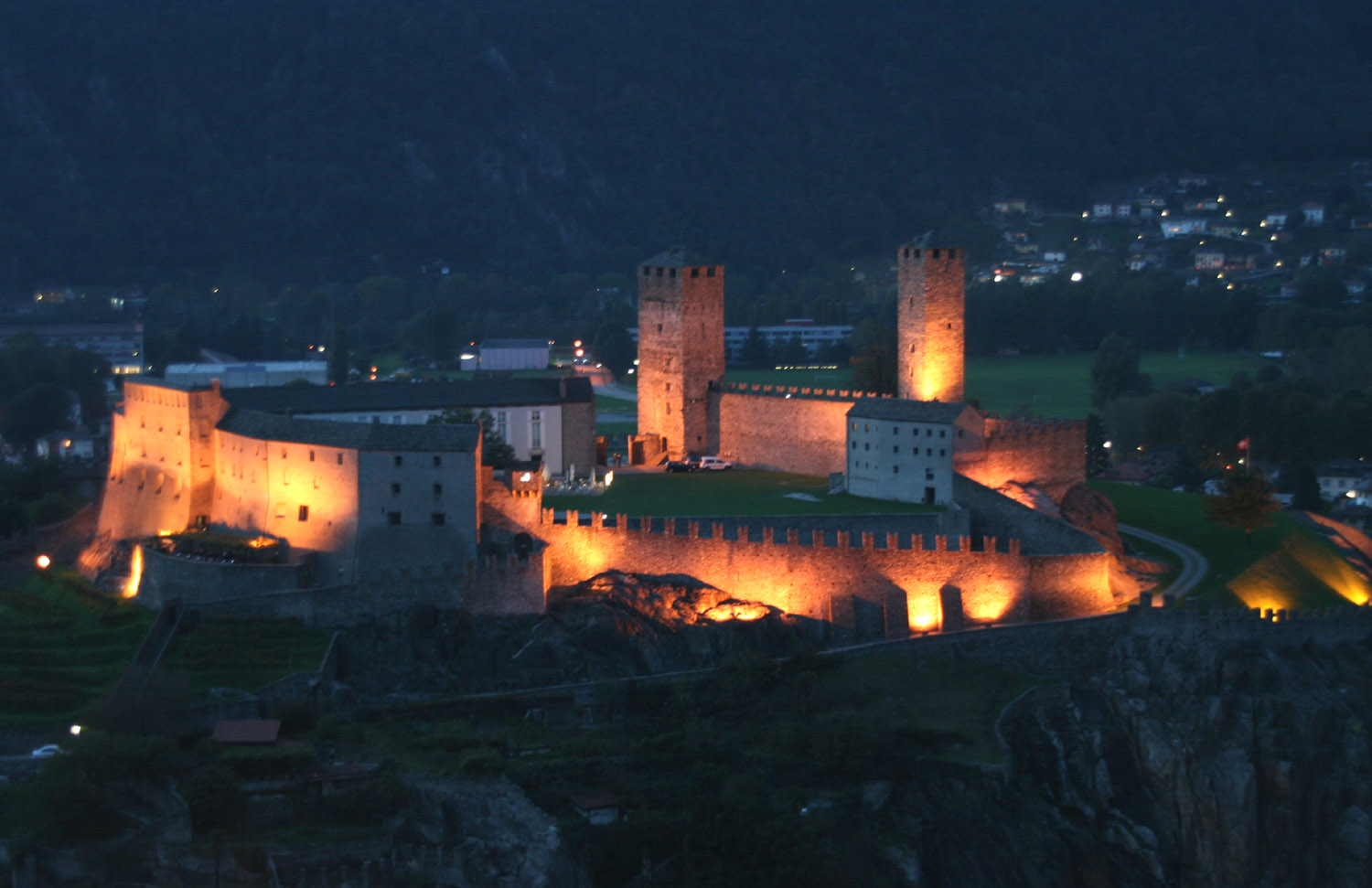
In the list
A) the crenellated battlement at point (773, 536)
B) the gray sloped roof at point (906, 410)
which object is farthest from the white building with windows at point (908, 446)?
the crenellated battlement at point (773, 536)

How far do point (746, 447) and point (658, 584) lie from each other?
1209cm

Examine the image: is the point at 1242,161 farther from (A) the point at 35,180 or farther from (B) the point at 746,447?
(B) the point at 746,447

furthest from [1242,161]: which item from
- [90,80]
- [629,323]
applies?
[90,80]

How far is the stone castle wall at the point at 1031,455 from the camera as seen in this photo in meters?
52.2

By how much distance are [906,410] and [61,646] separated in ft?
76.3

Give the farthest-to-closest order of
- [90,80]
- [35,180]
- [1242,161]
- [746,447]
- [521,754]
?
[1242,161] → [90,80] → [35,180] → [746,447] → [521,754]

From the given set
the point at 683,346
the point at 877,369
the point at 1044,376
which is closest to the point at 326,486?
the point at 683,346

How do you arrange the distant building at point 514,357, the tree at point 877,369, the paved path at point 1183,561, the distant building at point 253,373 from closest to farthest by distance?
1. the paved path at point 1183,561
2. the tree at point 877,369
3. the distant building at point 253,373
4. the distant building at point 514,357

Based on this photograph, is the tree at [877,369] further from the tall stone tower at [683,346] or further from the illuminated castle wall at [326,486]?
the illuminated castle wall at [326,486]

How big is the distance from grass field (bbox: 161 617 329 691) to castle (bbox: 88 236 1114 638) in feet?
2.29

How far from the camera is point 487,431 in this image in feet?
185

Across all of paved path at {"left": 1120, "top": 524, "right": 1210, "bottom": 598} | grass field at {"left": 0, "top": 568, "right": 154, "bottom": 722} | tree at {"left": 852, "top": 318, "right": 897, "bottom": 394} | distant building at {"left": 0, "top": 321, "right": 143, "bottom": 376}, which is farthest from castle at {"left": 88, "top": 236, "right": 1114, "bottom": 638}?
distant building at {"left": 0, "top": 321, "right": 143, "bottom": 376}

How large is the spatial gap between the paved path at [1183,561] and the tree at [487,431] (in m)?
18.3

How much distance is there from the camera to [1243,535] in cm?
5450
